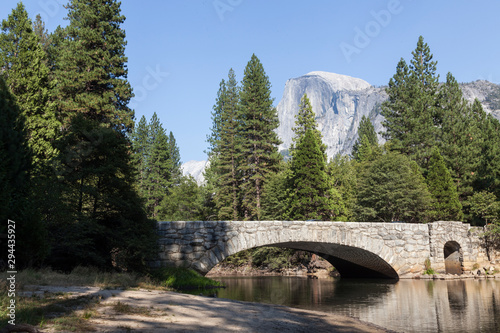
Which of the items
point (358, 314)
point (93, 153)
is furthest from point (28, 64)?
point (358, 314)

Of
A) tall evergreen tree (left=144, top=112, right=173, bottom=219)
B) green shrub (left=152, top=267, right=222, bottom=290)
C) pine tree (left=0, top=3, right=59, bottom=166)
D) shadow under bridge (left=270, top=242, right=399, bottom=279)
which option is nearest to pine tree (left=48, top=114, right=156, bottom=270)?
green shrub (left=152, top=267, right=222, bottom=290)

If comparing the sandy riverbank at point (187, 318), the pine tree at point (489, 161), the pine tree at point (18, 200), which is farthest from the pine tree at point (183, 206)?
the sandy riverbank at point (187, 318)

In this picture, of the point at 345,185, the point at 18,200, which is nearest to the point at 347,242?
the point at 18,200

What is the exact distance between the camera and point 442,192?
34594mm

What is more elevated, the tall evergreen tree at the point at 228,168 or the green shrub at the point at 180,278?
the tall evergreen tree at the point at 228,168

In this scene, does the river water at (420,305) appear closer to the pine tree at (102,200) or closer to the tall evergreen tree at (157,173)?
the pine tree at (102,200)

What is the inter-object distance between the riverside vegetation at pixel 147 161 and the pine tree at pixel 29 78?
60 mm

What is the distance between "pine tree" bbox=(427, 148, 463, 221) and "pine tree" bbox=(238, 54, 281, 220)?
15616 millimetres

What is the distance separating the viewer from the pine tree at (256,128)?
42.0 meters

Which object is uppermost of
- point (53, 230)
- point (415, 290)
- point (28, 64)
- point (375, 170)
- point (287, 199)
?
point (28, 64)

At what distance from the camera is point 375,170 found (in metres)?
34.1

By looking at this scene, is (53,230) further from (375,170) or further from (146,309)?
(375,170)

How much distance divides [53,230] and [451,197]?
32.2m

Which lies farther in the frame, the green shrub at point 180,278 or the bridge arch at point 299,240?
A: the bridge arch at point 299,240
